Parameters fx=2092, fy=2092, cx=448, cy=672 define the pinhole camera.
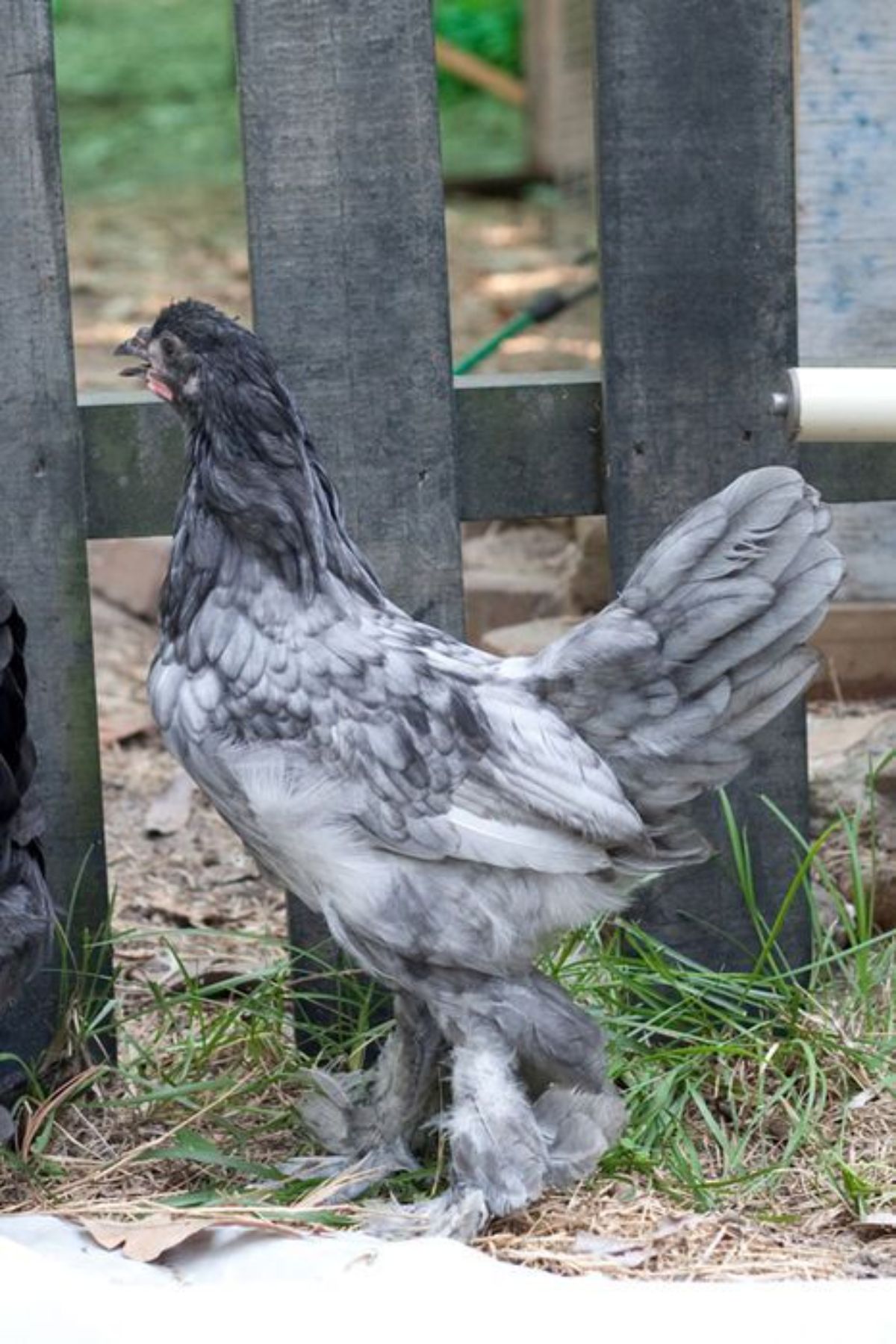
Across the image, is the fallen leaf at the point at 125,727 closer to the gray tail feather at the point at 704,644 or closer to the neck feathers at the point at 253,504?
the neck feathers at the point at 253,504

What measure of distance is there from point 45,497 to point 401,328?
63 centimetres

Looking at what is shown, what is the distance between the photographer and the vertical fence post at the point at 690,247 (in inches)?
129

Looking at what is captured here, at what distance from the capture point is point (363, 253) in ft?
10.8

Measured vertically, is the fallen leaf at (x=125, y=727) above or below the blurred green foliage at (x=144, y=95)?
below

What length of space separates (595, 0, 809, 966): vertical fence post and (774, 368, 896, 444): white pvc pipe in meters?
0.55

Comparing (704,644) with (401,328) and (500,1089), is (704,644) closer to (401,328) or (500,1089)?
(500,1089)

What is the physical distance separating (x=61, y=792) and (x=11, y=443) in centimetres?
57

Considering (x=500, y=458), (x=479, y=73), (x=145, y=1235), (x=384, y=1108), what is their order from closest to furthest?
1. (x=145, y=1235)
2. (x=384, y=1108)
3. (x=500, y=458)
4. (x=479, y=73)

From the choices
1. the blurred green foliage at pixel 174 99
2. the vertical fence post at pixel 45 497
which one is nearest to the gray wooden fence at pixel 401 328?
the vertical fence post at pixel 45 497

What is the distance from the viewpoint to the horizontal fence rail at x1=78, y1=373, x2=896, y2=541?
3.37 m

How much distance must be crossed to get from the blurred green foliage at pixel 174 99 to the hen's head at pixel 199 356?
8937 mm

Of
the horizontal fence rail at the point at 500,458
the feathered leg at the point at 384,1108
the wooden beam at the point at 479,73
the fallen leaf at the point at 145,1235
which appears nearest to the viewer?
the fallen leaf at the point at 145,1235

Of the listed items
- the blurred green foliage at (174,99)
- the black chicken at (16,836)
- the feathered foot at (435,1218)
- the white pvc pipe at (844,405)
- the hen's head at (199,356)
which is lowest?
the feathered foot at (435,1218)

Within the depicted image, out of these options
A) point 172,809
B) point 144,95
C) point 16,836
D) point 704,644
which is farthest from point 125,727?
point 144,95
